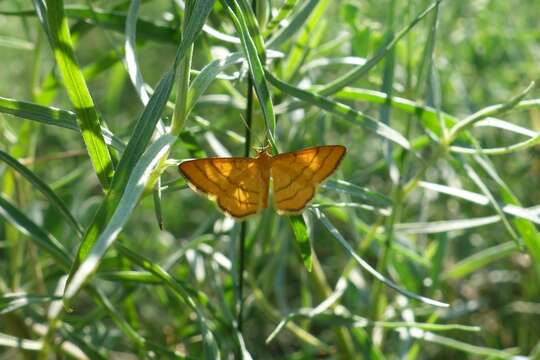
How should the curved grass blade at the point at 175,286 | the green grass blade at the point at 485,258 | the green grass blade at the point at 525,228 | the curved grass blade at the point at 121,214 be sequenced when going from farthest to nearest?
the green grass blade at the point at 485,258 → the green grass blade at the point at 525,228 → the curved grass blade at the point at 175,286 → the curved grass blade at the point at 121,214

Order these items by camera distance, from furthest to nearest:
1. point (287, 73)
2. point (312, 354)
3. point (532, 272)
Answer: point (532, 272) → point (312, 354) → point (287, 73)

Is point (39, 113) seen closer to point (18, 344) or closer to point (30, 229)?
point (30, 229)

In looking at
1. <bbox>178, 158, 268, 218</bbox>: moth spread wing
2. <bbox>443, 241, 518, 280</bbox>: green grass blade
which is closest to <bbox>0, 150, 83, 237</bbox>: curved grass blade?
<bbox>178, 158, 268, 218</bbox>: moth spread wing

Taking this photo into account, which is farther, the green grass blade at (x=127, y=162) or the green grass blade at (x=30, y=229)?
the green grass blade at (x=30, y=229)

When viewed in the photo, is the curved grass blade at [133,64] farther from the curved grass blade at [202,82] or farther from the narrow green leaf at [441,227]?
the narrow green leaf at [441,227]

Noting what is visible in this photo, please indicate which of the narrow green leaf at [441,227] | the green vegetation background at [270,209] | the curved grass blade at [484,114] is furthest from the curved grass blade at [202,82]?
the narrow green leaf at [441,227]

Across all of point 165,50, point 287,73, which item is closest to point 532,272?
point 287,73

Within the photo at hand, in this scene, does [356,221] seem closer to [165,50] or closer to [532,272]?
[532,272]
